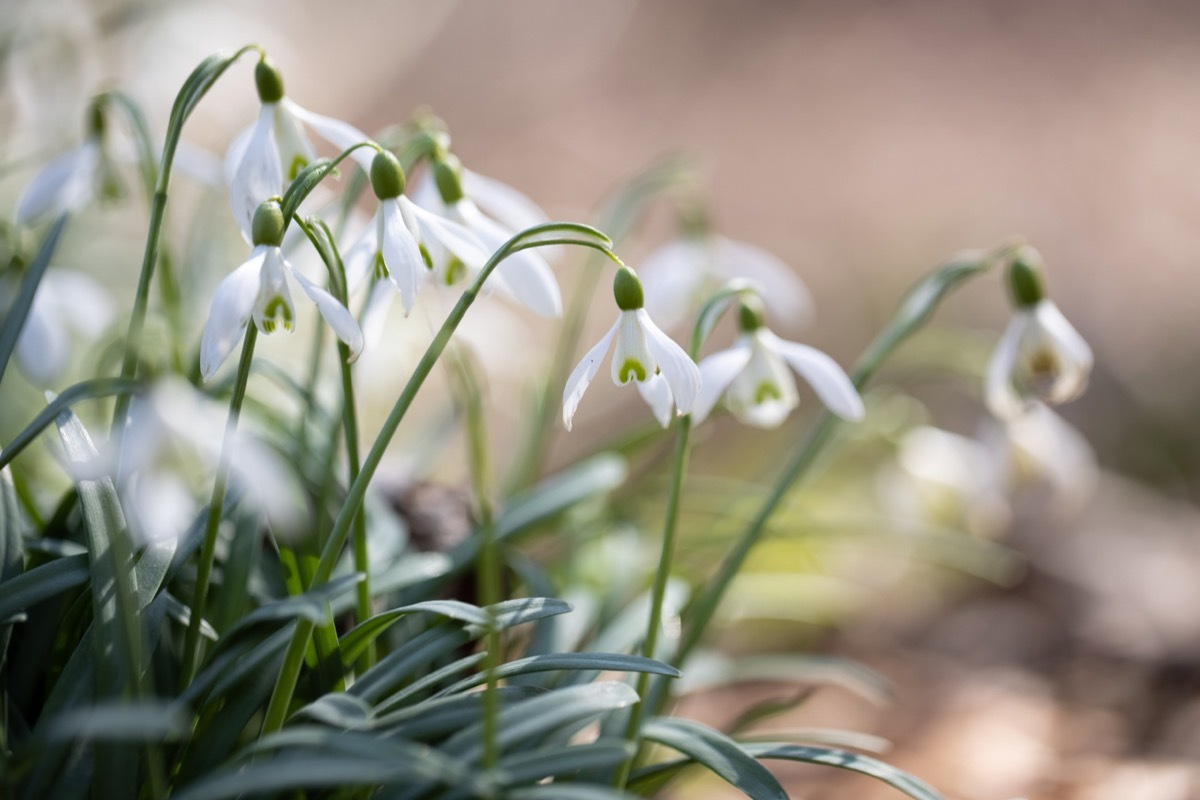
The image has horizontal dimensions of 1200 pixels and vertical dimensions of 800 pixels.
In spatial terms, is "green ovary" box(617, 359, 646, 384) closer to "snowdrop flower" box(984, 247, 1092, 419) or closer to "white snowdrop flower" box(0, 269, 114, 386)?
"snowdrop flower" box(984, 247, 1092, 419)

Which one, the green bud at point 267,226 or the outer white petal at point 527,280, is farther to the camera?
the outer white petal at point 527,280

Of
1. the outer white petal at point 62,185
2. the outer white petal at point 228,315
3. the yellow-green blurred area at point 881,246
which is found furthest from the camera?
the yellow-green blurred area at point 881,246

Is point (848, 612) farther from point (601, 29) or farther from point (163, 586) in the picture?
point (601, 29)

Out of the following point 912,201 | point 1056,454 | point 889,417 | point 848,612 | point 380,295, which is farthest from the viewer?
point 912,201

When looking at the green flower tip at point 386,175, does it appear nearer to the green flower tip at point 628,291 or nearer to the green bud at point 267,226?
the green bud at point 267,226

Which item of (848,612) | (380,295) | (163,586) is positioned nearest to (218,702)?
(163,586)

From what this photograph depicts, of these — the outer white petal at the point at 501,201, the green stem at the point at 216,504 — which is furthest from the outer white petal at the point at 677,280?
the green stem at the point at 216,504

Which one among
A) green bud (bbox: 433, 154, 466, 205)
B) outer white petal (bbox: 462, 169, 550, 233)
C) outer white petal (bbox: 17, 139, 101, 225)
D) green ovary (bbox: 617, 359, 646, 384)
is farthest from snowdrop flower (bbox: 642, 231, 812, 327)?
outer white petal (bbox: 17, 139, 101, 225)
